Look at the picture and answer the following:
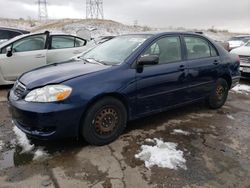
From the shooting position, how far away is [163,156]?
3594 millimetres

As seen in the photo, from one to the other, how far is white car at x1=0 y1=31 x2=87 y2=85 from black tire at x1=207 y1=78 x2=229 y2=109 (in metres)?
3.63

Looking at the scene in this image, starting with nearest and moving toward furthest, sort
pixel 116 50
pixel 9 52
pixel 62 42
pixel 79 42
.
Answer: pixel 116 50, pixel 9 52, pixel 62 42, pixel 79 42

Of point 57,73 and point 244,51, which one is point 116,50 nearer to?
point 57,73

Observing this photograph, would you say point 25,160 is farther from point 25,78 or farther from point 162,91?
point 162,91

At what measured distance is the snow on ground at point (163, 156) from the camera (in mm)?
3416

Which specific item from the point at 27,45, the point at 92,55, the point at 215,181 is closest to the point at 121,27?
the point at 27,45

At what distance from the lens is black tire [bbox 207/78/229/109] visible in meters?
5.56

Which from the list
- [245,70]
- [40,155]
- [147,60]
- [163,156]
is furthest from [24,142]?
[245,70]

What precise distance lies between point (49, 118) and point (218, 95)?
12.0 feet

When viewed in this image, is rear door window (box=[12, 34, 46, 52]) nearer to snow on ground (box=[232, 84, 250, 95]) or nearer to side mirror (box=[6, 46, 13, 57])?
side mirror (box=[6, 46, 13, 57])

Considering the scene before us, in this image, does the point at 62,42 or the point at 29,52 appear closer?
the point at 29,52

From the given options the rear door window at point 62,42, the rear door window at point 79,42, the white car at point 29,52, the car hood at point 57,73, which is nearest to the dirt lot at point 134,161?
the car hood at point 57,73

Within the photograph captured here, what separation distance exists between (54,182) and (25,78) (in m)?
1.61

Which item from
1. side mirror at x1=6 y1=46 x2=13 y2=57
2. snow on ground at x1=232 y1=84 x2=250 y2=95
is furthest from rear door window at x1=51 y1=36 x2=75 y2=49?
snow on ground at x1=232 y1=84 x2=250 y2=95
